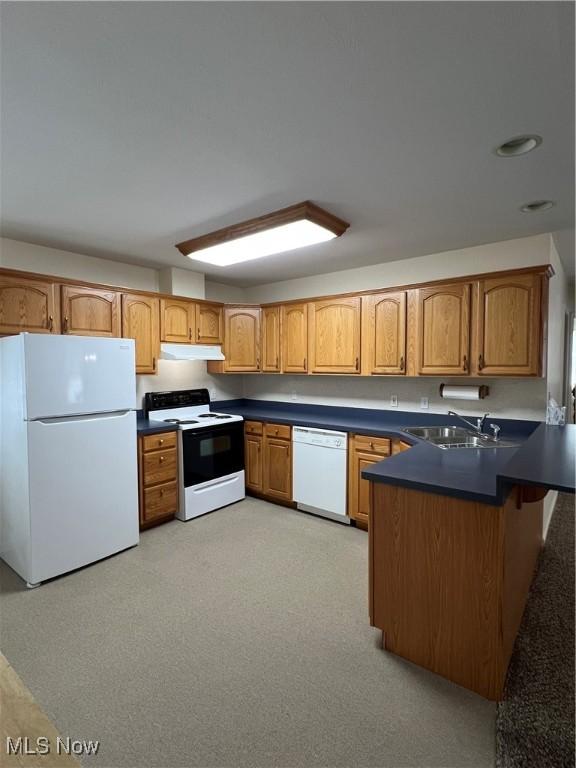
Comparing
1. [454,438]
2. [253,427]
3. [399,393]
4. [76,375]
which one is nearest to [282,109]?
[76,375]

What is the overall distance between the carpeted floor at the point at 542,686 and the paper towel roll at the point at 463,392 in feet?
4.51

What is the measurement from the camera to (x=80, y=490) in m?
2.80

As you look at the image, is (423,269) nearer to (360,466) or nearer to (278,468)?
(360,466)

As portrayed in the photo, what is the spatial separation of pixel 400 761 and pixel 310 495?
7.76 ft

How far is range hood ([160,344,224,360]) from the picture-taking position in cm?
377

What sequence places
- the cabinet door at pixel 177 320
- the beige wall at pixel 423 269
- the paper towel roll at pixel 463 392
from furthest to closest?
1. the cabinet door at pixel 177 320
2. the paper towel roll at pixel 463 392
3. the beige wall at pixel 423 269

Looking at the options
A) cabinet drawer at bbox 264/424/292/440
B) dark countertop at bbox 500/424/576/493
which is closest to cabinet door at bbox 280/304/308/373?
cabinet drawer at bbox 264/424/292/440

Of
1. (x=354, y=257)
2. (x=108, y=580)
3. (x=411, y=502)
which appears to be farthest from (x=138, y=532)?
(x=354, y=257)

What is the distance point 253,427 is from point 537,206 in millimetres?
3129

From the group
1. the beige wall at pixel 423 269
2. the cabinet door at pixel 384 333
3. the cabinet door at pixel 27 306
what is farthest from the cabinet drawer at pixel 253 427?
the cabinet door at pixel 27 306

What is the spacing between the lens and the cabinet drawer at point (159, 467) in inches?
135

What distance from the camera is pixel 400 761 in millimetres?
1442

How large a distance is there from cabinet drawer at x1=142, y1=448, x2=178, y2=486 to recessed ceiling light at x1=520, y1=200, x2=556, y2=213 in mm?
3343
